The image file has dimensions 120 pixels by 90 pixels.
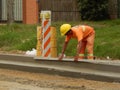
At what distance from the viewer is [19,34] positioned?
64.8 feet

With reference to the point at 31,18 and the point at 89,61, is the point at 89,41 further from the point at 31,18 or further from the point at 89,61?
the point at 31,18

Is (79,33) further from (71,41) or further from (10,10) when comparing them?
(10,10)

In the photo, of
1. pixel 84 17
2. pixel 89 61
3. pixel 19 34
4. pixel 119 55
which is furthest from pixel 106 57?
pixel 84 17

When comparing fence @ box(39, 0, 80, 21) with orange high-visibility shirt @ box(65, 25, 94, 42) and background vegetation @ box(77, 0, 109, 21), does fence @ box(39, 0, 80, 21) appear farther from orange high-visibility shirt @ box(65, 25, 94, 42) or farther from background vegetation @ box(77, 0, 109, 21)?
orange high-visibility shirt @ box(65, 25, 94, 42)

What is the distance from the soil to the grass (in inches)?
125

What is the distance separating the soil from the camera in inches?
431

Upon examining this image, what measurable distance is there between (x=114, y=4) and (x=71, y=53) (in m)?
8.19

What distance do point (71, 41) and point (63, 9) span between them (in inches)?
316

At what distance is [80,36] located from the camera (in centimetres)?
1259

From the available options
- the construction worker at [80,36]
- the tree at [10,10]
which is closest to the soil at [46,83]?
the construction worker at [80,36]

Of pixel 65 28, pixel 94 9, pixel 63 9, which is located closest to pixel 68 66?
pixel 65 28

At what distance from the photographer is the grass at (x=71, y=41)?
15.5 m

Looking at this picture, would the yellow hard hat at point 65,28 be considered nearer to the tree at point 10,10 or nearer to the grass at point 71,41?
the grass at point 71,41

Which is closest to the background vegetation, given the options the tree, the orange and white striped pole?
the tree
